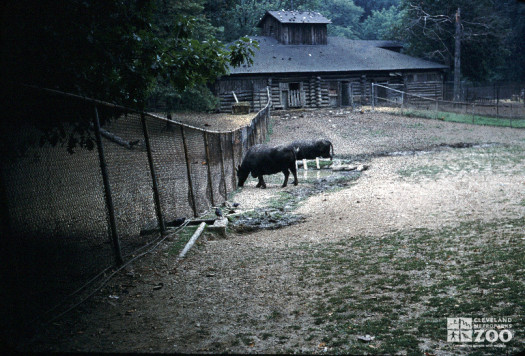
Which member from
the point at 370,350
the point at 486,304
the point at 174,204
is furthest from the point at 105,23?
the point at 486,304

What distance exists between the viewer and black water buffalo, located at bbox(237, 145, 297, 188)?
510 inches

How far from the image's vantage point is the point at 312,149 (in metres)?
18.4

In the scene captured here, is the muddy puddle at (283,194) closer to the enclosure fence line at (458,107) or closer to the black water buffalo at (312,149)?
the black water buffalo at (312,149)

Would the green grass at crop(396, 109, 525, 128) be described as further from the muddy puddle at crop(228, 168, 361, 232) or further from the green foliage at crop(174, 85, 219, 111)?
the muddy puddle at crop(228, 168, 361, 232)

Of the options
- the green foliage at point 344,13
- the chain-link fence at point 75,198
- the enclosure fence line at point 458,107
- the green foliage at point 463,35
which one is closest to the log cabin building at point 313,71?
the enclosure fence line at point 458,107

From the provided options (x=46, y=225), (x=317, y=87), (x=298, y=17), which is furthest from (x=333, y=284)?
(x=298, y=17)

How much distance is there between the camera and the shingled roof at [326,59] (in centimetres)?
3477

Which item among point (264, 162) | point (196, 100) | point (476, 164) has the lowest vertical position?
point (476, 164)

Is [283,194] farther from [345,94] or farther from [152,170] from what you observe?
[345,94]

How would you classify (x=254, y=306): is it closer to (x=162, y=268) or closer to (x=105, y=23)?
(x=162, y=268)

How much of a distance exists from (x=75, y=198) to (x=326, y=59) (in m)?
35.0

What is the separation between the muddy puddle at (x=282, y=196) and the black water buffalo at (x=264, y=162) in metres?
0.45

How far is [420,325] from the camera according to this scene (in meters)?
3.66

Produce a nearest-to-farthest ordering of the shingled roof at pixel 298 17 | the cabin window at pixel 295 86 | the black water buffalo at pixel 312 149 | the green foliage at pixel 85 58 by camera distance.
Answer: the green foliage at pixel 85 58
the black water buffalo at pixel 312 149
the cabin window at pixel 295 86
the shingled roof at pixel 298 17
